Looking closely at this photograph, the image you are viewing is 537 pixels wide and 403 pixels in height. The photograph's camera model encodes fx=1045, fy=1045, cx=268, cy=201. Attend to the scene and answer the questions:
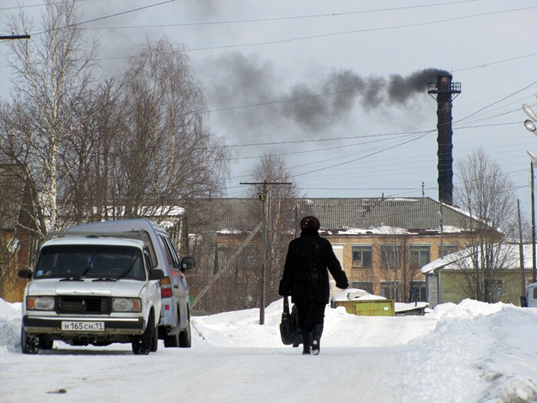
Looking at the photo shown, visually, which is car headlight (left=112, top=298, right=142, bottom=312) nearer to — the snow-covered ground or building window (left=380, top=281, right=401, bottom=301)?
the snow-covered ground

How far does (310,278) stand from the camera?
507 inches

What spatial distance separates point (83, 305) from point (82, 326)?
0.96 ft

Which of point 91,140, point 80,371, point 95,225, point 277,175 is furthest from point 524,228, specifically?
point 80,371

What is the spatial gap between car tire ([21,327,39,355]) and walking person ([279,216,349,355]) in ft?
11.8

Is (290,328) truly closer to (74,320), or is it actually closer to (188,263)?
(74,320)

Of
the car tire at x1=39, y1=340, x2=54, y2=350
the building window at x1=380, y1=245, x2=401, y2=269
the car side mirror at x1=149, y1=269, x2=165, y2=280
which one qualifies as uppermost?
the building window at x1=380, y1=245, x2=401, y2=269

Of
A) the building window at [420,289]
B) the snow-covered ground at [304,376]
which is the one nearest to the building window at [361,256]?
the building window at [420,289]

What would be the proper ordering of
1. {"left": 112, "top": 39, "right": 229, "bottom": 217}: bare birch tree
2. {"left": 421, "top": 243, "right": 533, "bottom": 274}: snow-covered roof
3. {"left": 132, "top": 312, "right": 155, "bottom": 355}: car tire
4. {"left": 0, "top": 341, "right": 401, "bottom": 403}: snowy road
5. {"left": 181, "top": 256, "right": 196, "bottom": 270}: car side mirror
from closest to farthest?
{"left": 0, "top": 341, "right": 401, "bottom": 403}: snowy road < {"left": 132, "top": 312, "right": 155, "bottom": 355}: car tire < {"left": 181, "top": 256, "right": 196, "bottom": 270}: car side mirror < {"left": 112, "top": 39, "right": 229, "bottom": 217}: bare birch tree < {"left": 421, "top": 243, "right": 533, "bottom": 274}: snow-covered roof

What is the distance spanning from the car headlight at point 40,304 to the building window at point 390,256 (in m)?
86.8

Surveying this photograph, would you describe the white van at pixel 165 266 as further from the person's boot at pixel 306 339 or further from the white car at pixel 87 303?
the person's boot at pixel 306 339

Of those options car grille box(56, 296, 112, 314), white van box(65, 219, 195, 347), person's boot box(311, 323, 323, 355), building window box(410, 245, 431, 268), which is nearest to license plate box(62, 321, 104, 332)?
car grille box(56, 296, 112, 314)

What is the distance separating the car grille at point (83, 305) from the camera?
14094 millimetres

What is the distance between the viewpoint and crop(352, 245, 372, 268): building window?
102 meters

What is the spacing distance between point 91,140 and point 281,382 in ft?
112
